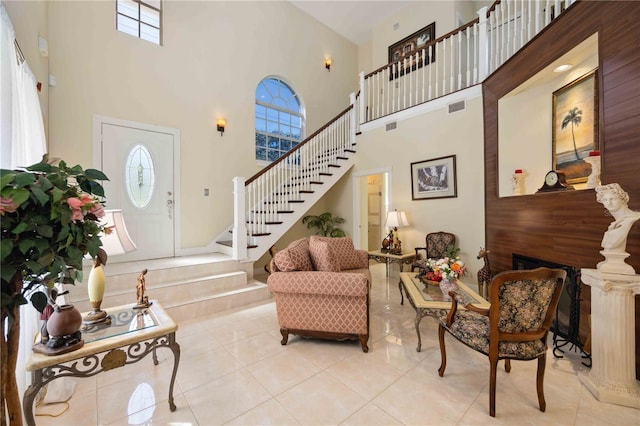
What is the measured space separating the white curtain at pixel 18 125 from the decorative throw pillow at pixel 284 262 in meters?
1.82

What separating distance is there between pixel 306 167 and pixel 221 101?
80.0 inches

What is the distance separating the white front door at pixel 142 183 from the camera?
161 inches

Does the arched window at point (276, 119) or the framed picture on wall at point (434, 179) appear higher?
the arched window at point (276, 119)

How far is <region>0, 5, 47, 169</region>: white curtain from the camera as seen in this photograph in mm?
1594

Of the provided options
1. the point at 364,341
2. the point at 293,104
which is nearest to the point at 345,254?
the point at 364,341

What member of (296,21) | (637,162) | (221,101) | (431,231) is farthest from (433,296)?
(296,21)

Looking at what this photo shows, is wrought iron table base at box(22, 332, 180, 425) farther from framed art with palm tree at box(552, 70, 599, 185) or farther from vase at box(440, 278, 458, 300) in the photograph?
framed art with palm tree at box(552, 70, 599, 185)

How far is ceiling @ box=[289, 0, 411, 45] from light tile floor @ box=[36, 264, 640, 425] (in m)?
7.00

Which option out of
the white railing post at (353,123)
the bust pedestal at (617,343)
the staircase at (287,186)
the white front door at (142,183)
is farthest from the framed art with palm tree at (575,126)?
the white front door at (142,183)

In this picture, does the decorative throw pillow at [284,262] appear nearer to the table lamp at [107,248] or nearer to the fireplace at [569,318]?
the table lamp at [107,248]

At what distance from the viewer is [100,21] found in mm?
3971

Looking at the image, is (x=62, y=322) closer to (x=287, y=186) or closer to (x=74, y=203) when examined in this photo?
(x=74, y=203)

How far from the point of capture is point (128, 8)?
4242mm

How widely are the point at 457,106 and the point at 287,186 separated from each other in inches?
129
